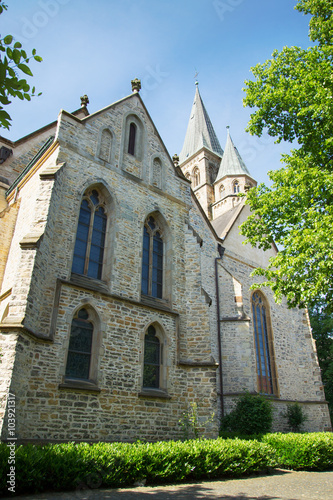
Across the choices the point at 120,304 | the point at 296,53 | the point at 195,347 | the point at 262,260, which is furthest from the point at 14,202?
the point at 262,260

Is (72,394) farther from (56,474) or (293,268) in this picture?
(293,268)

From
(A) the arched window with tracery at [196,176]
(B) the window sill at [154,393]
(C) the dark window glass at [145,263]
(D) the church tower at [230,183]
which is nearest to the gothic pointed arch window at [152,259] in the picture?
(C) the dark window glass at [145,263]

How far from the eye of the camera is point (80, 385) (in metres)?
9.11

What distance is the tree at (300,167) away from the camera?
9766 mm

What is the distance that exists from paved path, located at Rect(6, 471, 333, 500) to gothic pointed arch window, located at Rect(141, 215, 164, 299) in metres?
6.30

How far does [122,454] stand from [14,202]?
982cm

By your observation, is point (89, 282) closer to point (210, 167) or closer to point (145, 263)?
point (145, 263)

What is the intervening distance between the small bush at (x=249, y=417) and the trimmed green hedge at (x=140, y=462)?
8.56 feet

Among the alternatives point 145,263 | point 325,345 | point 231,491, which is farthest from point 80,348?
point 325,345

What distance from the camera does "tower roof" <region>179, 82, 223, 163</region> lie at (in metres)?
43.2

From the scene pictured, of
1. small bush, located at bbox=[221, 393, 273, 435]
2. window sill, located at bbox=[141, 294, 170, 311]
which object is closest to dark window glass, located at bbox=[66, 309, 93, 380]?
window sill, located at bbox=[141, 294, 170, 311]

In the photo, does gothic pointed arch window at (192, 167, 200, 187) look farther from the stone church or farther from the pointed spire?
the stone church

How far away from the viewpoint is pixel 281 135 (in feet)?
39.8

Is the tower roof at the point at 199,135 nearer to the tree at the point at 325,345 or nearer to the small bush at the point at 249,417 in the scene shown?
the tree at the point at 325,345
